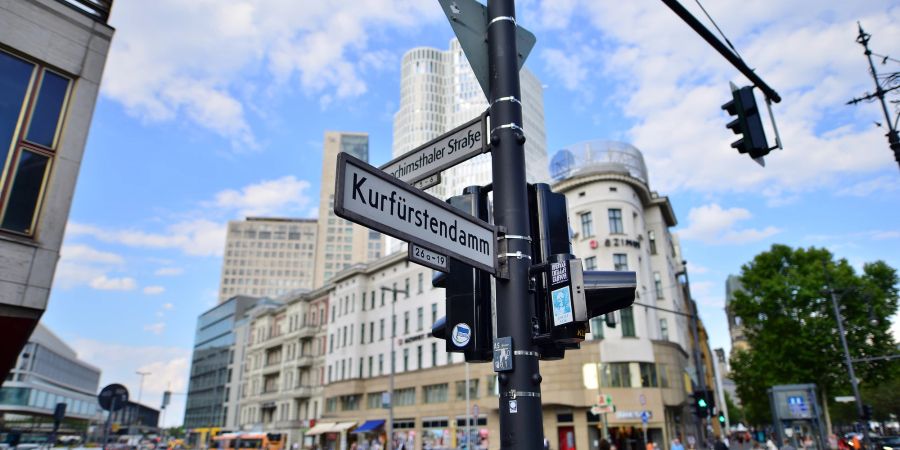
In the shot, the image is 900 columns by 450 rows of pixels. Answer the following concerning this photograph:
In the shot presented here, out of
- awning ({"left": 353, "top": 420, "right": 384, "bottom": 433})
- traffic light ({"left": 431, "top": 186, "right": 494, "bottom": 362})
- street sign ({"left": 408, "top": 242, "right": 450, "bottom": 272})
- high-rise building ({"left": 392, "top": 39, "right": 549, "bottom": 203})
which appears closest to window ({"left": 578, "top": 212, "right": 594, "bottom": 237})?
awning ({"left": 353, "top": 420, "right": 384, "bottom": 433})

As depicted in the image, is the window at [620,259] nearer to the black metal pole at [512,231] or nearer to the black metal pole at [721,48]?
the black metal pole at [721,48]

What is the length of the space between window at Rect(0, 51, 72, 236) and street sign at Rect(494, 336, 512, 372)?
27.2ft

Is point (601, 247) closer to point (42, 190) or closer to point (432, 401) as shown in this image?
point (432, 401)

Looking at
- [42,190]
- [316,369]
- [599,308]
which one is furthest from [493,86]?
[316,369]

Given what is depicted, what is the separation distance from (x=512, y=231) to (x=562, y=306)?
1.99 ft

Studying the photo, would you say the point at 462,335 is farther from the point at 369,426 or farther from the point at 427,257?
the point at 369,426

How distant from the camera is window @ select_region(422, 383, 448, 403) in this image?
42891mm

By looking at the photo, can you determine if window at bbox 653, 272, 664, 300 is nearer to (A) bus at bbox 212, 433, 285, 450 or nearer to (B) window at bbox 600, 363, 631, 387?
(B) window at bbox 600, 363, 631, 387

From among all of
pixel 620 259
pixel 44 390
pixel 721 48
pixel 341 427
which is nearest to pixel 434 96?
pixel 44 390

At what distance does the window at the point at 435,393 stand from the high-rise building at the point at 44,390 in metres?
29.3

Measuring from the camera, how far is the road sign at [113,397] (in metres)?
11.9

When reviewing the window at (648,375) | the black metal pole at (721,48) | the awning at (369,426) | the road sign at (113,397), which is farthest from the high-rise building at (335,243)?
the black metal pole at (721,48)

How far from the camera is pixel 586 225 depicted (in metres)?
38.2

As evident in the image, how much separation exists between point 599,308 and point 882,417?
257 ft
